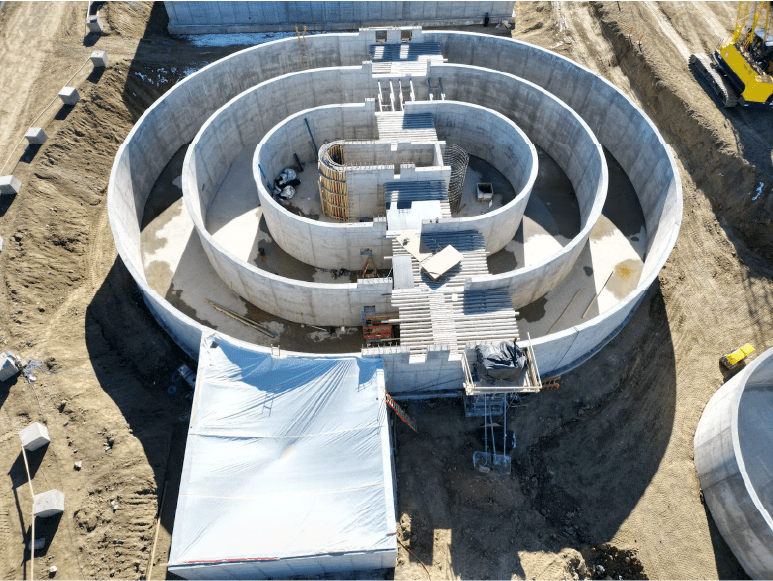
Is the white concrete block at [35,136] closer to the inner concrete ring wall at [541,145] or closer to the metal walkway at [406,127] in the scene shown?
the metal walkway at [406,127]

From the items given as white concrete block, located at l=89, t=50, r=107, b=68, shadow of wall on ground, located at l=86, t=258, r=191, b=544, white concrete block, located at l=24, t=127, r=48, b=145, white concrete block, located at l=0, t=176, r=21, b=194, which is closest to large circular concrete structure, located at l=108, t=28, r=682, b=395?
shadow of wall on ground, located at l=86, t=258, r=191, b=544

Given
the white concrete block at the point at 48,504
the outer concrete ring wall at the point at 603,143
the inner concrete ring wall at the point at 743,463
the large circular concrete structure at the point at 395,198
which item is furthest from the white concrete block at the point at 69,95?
the inner concrete ring wall at the point at 743,463

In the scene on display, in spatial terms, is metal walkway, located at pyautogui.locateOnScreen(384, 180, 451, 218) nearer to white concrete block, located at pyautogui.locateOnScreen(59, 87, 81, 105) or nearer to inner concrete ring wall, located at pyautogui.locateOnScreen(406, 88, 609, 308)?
inner concrete ring wall, located at pyautogui.locateOnScreen(406, 88, 609, 308)

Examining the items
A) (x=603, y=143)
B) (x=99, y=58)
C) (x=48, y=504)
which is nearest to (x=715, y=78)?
(x=603, y=143)

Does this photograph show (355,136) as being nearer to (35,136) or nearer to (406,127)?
(406,127)

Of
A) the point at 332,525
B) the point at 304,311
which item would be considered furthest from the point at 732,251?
the point at 332,525

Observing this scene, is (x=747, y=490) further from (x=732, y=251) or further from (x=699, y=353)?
(x=732, y=251)

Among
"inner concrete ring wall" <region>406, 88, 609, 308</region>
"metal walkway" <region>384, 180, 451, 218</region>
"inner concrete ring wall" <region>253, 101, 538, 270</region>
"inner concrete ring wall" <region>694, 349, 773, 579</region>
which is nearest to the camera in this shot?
"inner concrete ring wall" <region>694, 349, 773, 579</region>
